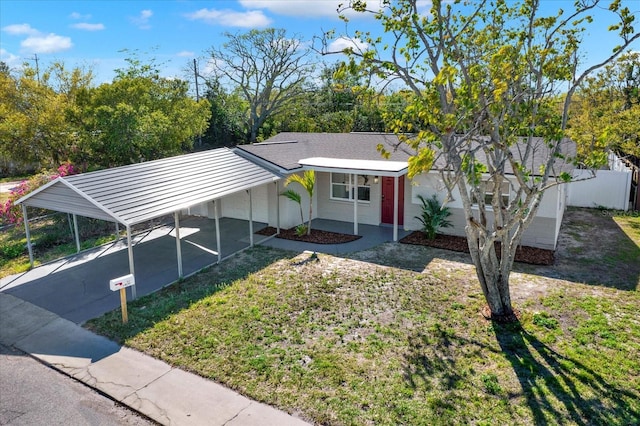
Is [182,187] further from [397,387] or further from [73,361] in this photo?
[397,387]

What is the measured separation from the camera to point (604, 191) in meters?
18.4

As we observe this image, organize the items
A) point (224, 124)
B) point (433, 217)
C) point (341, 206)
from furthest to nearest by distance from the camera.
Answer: point (224, 124) → point (341, 206) → point (433, 217)

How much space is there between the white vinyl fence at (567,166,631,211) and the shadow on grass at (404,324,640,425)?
13047 millimetres

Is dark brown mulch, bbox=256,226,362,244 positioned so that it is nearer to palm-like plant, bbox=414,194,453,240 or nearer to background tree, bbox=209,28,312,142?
palm-like plant, bbox=414,194,453,240

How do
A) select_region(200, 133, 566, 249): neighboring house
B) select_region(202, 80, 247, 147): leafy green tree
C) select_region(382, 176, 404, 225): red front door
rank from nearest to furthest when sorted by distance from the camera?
select_region(200, 133, 566, 249): neighboring house → select_region(382, 176, 404, 225): red front door → select_region(202, 80, 247, 147): leafy green tree

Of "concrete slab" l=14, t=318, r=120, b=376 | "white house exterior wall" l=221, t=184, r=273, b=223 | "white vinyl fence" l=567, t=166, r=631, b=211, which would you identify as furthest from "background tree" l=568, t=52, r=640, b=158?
"concrete slab" l=14, t=318, r=120, b=376

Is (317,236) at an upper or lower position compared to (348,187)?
lower

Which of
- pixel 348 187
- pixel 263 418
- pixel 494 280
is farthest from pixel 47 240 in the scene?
pixel 494 280

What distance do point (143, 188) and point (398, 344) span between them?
7.32 metres

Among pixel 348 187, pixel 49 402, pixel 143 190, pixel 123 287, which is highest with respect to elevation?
pixel 143 190

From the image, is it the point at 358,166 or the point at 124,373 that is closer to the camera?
the point at 124,373

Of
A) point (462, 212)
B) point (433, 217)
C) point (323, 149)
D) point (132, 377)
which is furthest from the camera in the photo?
point (323, 149)

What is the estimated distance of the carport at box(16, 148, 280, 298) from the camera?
981 cm

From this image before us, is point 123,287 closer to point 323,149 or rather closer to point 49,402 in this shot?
point 49,402
